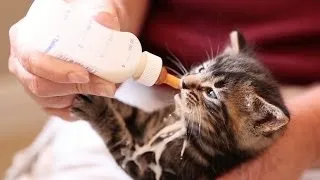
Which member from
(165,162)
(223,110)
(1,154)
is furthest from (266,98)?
(1,154)

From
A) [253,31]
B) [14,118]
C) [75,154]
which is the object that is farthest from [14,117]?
[253,31]

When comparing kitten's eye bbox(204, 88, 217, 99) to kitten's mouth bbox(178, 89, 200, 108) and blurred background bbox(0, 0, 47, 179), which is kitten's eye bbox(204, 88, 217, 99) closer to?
kitten's mouth bbox(178, 89, 200, 108)

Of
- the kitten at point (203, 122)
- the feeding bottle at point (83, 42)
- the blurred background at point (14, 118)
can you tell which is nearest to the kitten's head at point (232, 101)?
the kitten at point (203, 122)

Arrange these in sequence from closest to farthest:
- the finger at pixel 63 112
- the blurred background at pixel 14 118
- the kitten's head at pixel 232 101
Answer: the kitten's head at pixel 232 101
the finger at pixel 63 112
the blurred background at pixel 14 118

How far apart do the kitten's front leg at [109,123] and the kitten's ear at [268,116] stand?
223mm

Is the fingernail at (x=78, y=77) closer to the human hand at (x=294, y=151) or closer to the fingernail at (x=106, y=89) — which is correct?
the fingernail at (x=106, y=89)

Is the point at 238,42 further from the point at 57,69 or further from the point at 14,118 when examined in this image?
the point at 14,118

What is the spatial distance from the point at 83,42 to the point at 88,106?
246 mm

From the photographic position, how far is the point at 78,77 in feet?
2.42

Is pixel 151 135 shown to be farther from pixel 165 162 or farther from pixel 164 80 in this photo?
pixel 164 80

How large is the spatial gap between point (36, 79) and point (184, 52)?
1.06ft

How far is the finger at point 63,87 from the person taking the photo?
0.76 metres

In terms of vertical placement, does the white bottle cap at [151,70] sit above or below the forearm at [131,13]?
above

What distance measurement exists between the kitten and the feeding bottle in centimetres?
14
